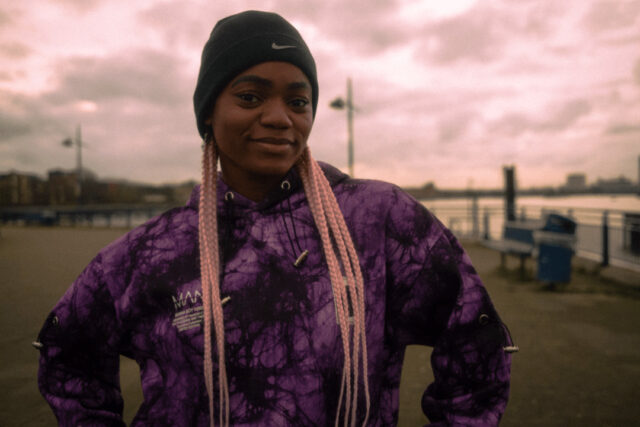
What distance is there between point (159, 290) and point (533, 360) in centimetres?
357

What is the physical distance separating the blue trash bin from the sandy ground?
0.21 metres

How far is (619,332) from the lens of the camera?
4273 mm

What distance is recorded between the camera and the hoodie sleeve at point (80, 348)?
1.22 metres

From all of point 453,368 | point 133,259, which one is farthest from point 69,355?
point 453,368

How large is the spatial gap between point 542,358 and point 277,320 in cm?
349

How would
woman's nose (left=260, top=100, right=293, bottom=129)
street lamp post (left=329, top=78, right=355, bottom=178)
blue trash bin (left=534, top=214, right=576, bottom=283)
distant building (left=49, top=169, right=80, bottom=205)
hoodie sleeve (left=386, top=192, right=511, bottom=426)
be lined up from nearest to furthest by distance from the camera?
hoodie sleeve (left=386, top=192, right=511, bottom=426), woman's nose (left=260, top=100, right=293, bottom=129), blue trash bin (left=534, top=214, right=576, bottom=283), street lamp post (left=329, top=78, right=355, bottom=178), distant building (left=49, top=169, right=80, bottom=205)

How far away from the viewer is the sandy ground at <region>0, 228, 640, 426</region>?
2.85 meters

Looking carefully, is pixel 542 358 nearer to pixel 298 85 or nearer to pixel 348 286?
pixel 348 286

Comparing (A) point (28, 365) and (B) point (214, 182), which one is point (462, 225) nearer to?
(A) point (28, 365)

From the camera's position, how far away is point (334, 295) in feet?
3.61

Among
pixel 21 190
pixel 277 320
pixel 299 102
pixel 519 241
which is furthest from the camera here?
pixel 21 190

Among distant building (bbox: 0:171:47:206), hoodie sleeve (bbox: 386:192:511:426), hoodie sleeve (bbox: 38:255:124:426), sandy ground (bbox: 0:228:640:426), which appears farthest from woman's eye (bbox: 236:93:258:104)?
distant building (bbox: 0:171:47:206)

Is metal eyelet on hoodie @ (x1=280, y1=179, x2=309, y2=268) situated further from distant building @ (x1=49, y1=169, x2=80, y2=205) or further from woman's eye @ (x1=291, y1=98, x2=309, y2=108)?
distant building @ (x1=49, y1=169, x2=80, y2=205)

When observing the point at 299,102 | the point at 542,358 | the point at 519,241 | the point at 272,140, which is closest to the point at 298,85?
the point at 299,102
